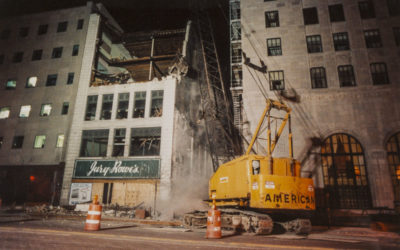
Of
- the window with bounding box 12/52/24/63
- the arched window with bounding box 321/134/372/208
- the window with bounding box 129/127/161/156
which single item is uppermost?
the window with bounding box 12/52/24/63

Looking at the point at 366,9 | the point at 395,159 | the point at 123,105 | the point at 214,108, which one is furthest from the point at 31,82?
the point at 395,159

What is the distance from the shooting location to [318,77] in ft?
70.1

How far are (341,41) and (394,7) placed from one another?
19.2 ft

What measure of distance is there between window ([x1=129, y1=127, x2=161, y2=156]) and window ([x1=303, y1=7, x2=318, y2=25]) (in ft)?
62.6

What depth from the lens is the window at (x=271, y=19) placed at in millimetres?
23672

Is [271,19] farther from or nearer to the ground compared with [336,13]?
farther from the ground

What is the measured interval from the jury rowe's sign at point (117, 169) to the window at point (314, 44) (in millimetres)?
18940

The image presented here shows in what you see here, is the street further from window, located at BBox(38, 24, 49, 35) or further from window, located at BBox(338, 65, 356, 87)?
window, located at BBox(38, 24, 49, 35)

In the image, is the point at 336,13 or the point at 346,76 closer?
the point at 346,76

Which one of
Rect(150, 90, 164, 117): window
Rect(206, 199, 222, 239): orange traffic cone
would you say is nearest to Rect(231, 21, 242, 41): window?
Rect(150, 90, 164, 117): window

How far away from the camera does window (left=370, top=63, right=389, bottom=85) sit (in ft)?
66.1

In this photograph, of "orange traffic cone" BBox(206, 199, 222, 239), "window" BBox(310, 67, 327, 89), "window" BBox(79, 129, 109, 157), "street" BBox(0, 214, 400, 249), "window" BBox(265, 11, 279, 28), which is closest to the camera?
"street" BBox(0, 214, 400, 249)

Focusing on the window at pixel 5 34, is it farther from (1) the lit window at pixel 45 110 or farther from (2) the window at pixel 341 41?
(2) the window at pixel 341 41

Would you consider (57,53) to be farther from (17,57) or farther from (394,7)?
(394,7)
